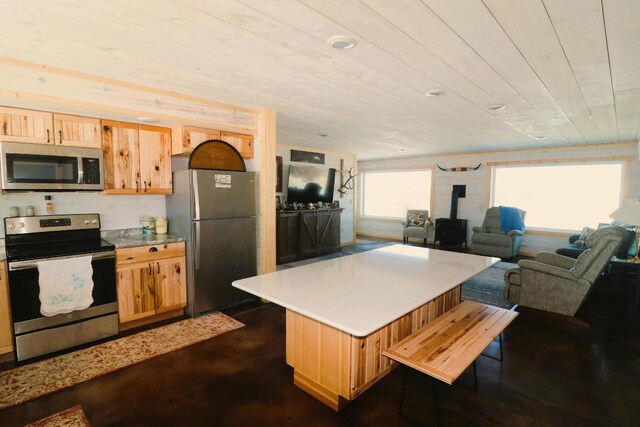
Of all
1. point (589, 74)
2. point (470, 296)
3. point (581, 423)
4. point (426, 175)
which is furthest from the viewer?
point (426, 175)

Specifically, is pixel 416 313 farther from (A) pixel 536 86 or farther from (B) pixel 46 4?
(B) pixel 46 4

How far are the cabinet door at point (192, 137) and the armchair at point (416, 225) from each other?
18.1 ft

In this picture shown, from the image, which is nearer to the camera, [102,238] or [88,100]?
[88,100]

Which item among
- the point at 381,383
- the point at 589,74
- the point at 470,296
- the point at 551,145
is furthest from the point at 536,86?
the point at 551,145

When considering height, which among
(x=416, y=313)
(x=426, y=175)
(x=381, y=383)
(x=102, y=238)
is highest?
(x=426, y=175)

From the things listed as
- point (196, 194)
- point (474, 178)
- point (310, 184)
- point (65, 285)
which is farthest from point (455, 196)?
point (65, 285)

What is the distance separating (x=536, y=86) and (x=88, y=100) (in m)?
3.93

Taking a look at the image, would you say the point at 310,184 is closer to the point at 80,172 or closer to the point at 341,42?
the point at 80,172

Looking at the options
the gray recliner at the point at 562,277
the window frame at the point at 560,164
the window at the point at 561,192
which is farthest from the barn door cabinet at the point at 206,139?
the window at the point at 561,192

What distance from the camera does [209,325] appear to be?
332 cm

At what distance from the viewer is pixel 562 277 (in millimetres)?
3363

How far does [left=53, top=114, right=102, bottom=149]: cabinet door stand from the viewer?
2.77m

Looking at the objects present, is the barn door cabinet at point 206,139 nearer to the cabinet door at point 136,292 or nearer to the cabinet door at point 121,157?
the cabinet door at point 121,157

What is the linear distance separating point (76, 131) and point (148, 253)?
4.19ft
